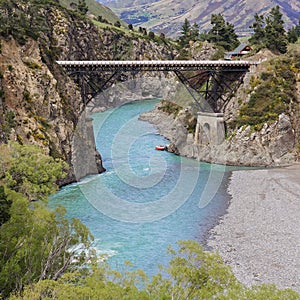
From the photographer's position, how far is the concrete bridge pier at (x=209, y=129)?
74750 mm

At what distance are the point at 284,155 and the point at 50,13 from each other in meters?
82.2

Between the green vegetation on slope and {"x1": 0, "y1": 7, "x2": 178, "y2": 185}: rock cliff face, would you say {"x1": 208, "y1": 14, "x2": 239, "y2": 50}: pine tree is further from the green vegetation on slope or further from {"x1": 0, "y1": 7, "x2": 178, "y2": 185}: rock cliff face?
{"x1": 0, "y1": 7, "x2": 178, "y2": 185}: rock cliff face

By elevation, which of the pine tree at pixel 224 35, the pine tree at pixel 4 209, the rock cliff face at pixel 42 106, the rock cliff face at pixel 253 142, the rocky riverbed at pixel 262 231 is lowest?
the rocky riverbed at pixel 262 231

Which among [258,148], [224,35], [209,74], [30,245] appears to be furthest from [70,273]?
[224,35]

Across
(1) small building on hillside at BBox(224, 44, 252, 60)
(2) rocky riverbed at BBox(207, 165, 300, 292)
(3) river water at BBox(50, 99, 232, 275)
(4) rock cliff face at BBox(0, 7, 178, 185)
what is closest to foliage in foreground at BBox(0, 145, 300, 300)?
(3) river water at BBox(50, 99, 232, 275)

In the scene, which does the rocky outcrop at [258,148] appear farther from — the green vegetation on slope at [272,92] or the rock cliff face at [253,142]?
the green vegetation on slope at [272,92]

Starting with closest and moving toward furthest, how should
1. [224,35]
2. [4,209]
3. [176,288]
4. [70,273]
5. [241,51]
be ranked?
[176,288] < [70,273] < [4,209] < [241,51] < [224,35]

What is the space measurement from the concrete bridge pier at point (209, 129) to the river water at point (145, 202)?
169 inches

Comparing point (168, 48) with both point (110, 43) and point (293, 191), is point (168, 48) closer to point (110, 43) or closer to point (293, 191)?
point (110, 43)

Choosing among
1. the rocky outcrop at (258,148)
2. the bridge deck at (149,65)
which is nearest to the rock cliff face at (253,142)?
the rocky outcrop at (258,148)

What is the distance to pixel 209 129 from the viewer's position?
251 feet

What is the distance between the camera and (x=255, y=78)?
7712 cm

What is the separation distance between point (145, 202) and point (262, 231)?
14244 mm

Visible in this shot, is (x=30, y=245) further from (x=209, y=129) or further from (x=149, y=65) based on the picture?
(x=209, y=129)
